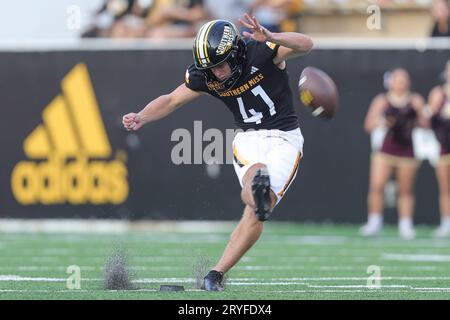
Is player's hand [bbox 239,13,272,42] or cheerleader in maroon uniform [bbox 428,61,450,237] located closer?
player's hand [bbox 239,13,272,42]

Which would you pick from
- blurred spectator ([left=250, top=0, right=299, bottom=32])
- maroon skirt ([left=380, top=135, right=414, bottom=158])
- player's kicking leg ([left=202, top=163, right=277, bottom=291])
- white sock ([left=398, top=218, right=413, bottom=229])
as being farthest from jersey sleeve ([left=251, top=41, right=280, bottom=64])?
blurred spectator ([left=250, top=0, right=299, bottom=32])

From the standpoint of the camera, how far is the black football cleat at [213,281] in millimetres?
7238

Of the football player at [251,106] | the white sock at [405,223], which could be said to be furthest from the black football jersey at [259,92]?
the white sock at [405,223]

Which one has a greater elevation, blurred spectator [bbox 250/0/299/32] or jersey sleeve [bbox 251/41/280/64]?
blurred spectator [bbox 250/0/299/32]

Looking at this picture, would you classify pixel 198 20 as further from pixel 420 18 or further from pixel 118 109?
pixel 420 18

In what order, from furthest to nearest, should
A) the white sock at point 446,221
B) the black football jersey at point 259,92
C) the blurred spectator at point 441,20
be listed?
the blurred spectator at point 441,20 < the white sock at point 446,221 < the black football jersey at point 259,92

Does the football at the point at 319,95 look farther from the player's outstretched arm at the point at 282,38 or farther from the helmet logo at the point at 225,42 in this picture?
the helmet logo at the point at 225,42

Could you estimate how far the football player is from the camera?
7211 millimetres

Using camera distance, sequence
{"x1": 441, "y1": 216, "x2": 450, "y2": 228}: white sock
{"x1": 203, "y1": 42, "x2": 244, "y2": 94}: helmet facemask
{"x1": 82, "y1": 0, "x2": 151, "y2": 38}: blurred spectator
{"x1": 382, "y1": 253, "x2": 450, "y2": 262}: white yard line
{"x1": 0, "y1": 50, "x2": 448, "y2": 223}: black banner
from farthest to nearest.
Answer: {"x1": 82, "y1": 0, "x2": 151, "y2": 38}: blurred spectator
{"x1": 0, "y1": 50, "x2": 448, "y2": 223}: black banner
{"x1": 441, "y1": 216, "x2": 450, "y2": 228}: white sock
{"x1": 382, "y1": 253, "x2": 450, "y2": 262}: white yard line
{"x1": 203, "y1": 42, "x2": 244, "y2": 94}: helmet facemask

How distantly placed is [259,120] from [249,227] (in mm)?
772

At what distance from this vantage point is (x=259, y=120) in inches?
302

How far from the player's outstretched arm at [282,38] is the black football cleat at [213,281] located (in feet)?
4.71

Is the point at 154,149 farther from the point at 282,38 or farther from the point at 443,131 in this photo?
the point at 282,38

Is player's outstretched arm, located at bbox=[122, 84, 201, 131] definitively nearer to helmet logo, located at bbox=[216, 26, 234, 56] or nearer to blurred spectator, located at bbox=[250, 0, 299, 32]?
helmet logo, located at bbox=[216, 26, 234, 56]
